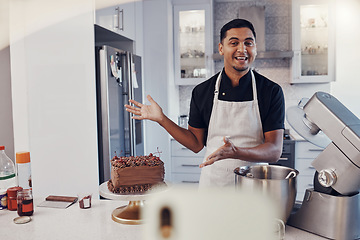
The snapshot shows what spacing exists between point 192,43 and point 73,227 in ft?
9.56

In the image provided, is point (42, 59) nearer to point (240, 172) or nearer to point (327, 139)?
point (240, 172)

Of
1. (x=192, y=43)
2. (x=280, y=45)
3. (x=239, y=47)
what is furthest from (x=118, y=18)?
(x=280, y=45)

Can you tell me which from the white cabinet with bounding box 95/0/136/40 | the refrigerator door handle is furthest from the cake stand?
the white cabinet with bounding box 95/0/136/40

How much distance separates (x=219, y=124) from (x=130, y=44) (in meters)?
1.81

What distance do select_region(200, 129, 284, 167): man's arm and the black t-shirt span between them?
0.16 ft

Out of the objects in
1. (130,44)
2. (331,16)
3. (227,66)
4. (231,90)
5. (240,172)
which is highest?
(331,16)

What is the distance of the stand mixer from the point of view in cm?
104

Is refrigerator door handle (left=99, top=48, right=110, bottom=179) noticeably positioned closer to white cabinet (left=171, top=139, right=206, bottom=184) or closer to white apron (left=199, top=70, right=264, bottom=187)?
white apron (left=199, top=70, right=264, bottom=187)

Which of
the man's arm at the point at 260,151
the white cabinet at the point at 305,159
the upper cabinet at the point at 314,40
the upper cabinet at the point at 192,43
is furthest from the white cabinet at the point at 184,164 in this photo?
the man's arm at the point at 260,151

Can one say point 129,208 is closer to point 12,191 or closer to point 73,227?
point 73,227

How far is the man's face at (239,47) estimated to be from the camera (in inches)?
69.7

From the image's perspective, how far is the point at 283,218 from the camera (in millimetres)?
1139

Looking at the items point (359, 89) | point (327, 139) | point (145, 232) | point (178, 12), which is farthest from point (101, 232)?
point (359, 89)

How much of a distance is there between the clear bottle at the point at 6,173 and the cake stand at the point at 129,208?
476mm
